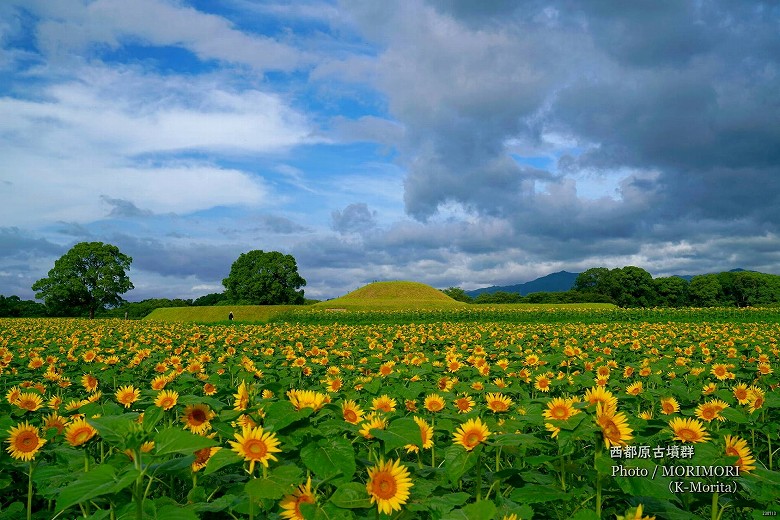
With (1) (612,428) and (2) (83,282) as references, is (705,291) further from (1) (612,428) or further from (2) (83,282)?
(1) (612,428)

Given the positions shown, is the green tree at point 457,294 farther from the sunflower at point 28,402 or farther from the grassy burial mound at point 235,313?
the sunflower at point 28,402

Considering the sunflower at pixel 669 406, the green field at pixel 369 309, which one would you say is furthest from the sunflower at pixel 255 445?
the green field at pixel 369 309

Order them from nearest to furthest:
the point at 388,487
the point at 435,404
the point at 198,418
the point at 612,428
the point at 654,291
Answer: the point at 388,487 < the point at 612,428 < the point at 198,418 < the point at 435,404 < the point at 654,291

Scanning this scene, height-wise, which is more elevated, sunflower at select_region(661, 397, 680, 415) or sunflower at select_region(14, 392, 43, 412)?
sunflower at select_region(14, 392, 43, 412)

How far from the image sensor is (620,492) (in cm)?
332

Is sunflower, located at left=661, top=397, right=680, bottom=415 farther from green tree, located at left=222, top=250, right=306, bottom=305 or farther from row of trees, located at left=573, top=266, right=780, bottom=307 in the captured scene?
row of trees, located at left=573, top=266, right=780, bottom=307

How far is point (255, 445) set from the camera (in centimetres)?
275

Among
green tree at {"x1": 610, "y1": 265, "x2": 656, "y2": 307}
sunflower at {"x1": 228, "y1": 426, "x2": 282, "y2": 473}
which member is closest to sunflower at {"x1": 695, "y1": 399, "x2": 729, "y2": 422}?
sunflower at {"x1": 228, "y1": 426, "x2": 282, "y2": 473}

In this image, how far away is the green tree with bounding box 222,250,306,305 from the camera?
8781cm

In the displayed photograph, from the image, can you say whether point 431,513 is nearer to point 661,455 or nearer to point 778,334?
point 661,455

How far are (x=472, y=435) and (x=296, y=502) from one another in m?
1.18

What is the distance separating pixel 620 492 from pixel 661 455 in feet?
2.75

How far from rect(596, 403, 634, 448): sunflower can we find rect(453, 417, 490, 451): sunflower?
2.23 ft

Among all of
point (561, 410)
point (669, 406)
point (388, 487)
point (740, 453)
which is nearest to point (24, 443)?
point (388, 487)
